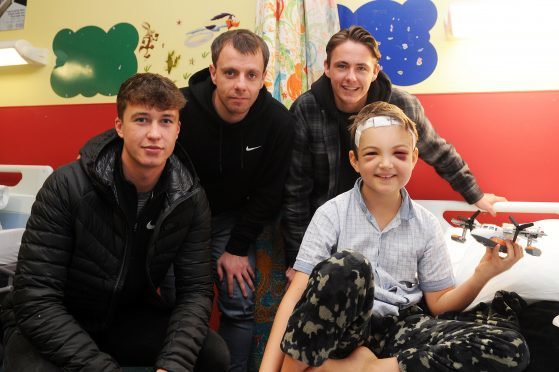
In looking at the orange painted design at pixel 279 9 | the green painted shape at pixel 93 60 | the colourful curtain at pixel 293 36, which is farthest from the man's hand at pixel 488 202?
the green painted shape at pixel 93 60

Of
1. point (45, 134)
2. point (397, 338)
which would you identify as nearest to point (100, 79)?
point (45, 134)

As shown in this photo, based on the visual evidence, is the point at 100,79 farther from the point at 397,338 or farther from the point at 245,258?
the point at 397,338

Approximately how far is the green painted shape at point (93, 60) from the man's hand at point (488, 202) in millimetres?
1791

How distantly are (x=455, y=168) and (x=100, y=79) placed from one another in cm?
186

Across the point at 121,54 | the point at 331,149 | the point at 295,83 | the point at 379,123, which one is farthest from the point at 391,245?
the point at 121,54

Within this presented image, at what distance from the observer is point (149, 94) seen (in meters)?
1.36

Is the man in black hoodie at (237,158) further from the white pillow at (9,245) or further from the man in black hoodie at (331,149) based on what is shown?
the white pillow at (9,245)

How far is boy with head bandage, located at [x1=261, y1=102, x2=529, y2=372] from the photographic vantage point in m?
0.97

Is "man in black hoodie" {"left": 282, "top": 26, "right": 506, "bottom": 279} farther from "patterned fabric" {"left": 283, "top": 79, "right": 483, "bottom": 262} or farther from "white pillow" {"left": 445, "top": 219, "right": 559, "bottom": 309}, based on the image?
"white pillow" {"left": 445, "top": 219, "right": 559, "bottom": 309}

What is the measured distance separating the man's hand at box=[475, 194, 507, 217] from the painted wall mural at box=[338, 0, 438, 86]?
0.58 meters

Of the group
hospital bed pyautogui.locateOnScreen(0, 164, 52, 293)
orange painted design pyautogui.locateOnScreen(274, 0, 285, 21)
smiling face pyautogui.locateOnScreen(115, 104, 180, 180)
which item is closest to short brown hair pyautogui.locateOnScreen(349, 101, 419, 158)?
smiling face pyautogui.locateOnScreen(115, 104, 180, 180)

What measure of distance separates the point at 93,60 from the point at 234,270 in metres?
1.50

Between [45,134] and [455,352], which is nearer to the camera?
[455,352]

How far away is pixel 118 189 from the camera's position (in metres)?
1.34
